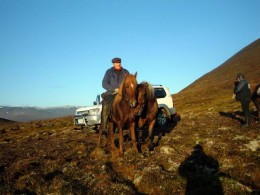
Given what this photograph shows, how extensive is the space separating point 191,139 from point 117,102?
14.4 ft

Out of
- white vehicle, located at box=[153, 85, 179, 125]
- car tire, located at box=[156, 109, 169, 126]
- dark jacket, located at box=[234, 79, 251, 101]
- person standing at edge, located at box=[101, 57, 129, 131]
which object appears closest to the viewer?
person standing at edge, located at box=[101, 57, 129, 131]

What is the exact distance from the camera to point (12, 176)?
31.7 ft

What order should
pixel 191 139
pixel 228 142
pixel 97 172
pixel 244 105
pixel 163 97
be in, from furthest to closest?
pixel 163 97 < pixel 244 105 < pixel 191 139 < pixel 228 142 < pixel 97 172

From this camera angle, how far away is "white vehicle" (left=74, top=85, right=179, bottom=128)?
18984mm

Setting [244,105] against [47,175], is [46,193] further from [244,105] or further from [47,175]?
[244,105]

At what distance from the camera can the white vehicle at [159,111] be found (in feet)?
62.3

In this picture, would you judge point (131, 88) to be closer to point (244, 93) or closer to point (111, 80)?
point (111, 80)

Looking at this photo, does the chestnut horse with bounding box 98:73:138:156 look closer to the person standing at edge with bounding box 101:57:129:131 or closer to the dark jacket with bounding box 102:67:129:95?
the person standing at edge with bounding box 101:57:129:131

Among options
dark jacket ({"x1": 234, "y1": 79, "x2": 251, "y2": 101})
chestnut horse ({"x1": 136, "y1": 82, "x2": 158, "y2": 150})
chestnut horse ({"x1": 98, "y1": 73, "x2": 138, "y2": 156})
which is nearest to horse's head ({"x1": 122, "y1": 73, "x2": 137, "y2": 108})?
chestnut horse ({"x1": 98, "y1": 73, "x2": 138, "y2": 156})

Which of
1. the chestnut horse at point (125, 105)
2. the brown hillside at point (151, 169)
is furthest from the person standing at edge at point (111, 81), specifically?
the brown hillside at point (151, 169)

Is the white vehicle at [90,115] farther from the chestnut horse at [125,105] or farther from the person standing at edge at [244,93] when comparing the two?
the person standing at edge at [244,93]

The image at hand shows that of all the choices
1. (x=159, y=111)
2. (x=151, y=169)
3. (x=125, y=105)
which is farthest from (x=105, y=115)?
(x=159, y=111)

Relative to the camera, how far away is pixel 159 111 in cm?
1902

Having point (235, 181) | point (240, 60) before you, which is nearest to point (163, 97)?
point (235, 181)
